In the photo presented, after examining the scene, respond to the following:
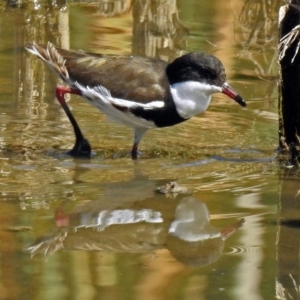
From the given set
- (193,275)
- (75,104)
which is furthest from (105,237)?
(75,104)

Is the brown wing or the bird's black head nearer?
the bird's black head

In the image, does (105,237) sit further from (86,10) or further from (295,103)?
(86,10)

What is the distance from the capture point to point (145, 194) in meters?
7.19

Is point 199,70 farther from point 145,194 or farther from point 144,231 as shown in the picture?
point 144,231

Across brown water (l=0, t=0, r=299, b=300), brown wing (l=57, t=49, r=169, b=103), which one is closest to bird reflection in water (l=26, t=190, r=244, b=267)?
brown water (l=0, t=0, r=299, b=300)

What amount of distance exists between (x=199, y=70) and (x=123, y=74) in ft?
2.24

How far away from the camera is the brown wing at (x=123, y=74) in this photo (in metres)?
8.32

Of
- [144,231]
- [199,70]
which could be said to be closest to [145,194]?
[144,231]

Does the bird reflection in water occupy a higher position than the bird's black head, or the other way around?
the bird's black head

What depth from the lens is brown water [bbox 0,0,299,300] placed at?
5414 millimetres

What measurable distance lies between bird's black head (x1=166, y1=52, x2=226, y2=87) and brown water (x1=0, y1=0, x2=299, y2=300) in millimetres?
667

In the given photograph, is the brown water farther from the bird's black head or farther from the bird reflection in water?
the bird's black head

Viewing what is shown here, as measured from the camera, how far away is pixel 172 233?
20.6ft

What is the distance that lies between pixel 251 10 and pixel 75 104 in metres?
4.58
